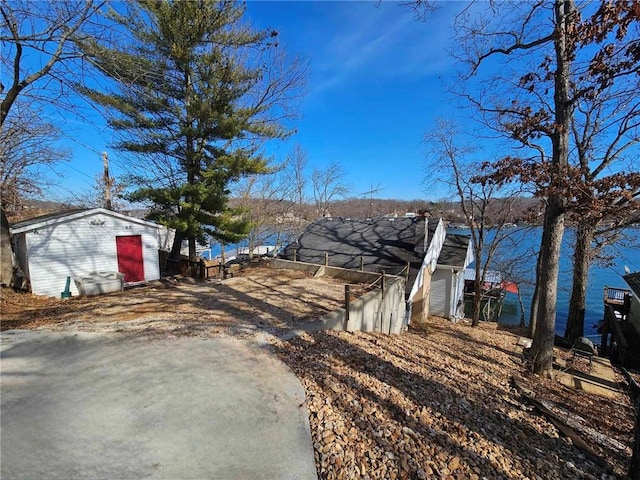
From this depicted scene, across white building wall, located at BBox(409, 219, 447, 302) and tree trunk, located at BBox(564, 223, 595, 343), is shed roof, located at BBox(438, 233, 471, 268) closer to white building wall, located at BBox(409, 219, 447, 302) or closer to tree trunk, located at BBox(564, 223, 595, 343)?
white building wall, located at BBox(409, 219, 447, 302)

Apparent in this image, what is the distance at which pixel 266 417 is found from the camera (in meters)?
3.21

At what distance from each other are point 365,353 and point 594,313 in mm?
31685

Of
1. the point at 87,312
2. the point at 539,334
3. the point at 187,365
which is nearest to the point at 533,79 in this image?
the point at 539,334

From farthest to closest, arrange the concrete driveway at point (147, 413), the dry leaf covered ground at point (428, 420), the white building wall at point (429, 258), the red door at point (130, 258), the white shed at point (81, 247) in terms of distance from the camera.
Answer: the red door at point (130, 258)
the white building wall at point (429, 258)
the white shed at point (81, 247)
the dry leaf covered ground at point (428, 420)
the concrete driveway at point (147, 413)

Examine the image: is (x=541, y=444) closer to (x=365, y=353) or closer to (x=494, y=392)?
(x=494, y=392)

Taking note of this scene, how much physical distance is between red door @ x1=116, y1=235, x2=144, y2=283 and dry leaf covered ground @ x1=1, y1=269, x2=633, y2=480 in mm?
4201

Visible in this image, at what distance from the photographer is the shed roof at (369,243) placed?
11711 millimetres

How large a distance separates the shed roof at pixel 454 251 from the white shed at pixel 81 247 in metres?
13.9

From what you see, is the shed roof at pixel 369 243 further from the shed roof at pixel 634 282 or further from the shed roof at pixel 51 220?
the shed roof at pixel 634 282

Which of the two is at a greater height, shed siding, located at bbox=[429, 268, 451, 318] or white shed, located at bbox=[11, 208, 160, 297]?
white shed, located at bbox=[11, 208, 160, 297]

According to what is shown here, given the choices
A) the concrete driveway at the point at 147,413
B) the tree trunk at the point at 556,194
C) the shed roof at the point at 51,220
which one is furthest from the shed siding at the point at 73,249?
the tree trunk at the point at 556,194

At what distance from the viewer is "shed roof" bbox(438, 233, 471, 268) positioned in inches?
586

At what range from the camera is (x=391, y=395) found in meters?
3.96

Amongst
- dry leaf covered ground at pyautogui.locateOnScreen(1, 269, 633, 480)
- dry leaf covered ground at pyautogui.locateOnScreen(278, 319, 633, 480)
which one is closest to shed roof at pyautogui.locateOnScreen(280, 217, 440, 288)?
dry leaf covered ground at pyautogui.locateOnScreen(1, 269, 633, 480)
